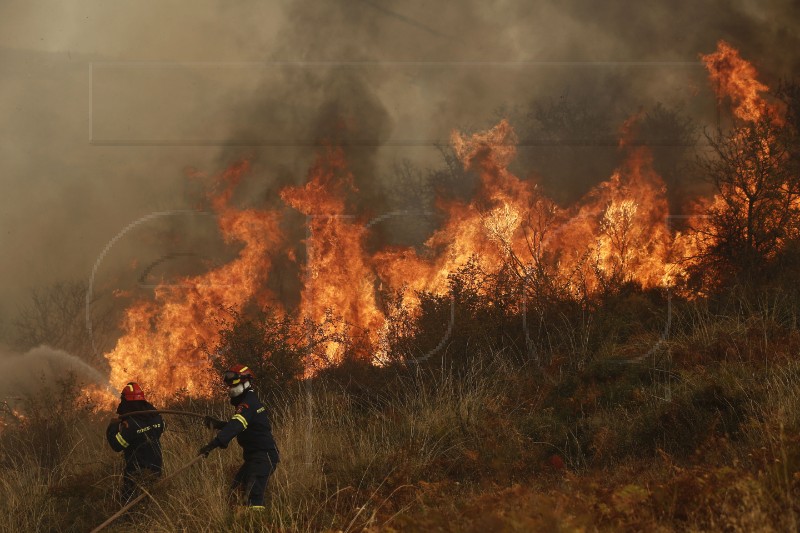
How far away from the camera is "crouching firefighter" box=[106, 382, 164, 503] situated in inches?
372

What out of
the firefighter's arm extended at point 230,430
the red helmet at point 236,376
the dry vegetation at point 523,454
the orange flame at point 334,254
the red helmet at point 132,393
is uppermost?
the orange flame at point 334,254

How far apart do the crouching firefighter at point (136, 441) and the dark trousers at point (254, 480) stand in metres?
1.96

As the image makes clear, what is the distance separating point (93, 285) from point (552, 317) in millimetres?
23616

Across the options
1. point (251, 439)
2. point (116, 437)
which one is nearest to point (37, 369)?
point (116, 437)

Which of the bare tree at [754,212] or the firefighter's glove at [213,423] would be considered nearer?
the firefighter's glove at [213,423]

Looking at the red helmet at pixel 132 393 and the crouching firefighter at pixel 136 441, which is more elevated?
the red helmet at pixel 132 393

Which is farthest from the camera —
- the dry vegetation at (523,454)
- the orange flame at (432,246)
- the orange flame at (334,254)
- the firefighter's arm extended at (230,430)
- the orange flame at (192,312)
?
the orange flame at (192,312)

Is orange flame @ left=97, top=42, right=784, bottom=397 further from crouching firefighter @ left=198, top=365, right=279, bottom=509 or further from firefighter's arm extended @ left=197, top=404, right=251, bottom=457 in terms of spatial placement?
firefighter's arm extended @ left=197, top=404, right=251, bottom=457

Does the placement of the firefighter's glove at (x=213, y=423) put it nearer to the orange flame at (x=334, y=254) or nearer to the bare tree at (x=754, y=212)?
the bare tree at (x=754, y=212)

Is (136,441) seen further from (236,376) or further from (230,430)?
(230,430)

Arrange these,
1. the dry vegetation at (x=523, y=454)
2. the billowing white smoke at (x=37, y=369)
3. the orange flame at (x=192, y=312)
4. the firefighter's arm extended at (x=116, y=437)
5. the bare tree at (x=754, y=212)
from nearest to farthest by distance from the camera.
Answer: the dry vegetation at (x=523, y=454)
the firefighter's arm extended at (x=116, y=437)
the bare tree at (x=754, y=212)
the orange flame at (x=192, y=312)
the billowing white smoke at (x=37, y=369)

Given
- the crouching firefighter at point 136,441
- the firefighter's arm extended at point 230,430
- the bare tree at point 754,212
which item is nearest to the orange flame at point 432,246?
the bare tree at point 754,212

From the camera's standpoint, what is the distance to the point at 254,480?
315 inches

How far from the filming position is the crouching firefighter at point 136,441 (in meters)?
9.46
